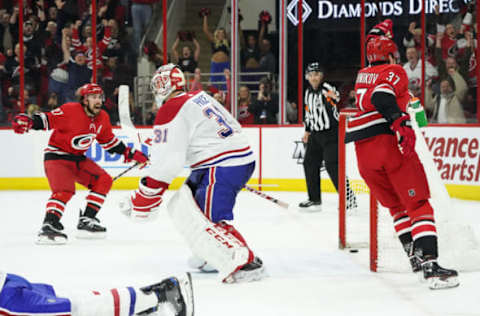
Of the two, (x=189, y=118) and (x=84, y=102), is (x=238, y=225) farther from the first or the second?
(x=189, y=118)

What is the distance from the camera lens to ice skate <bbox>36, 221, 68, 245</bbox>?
4.38 m

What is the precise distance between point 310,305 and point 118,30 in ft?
22.2

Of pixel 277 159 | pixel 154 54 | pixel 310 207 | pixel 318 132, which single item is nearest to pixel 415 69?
pixel 277 159

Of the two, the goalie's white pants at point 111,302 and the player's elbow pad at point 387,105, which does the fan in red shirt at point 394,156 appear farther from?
the goalie's white pants at point 111,302

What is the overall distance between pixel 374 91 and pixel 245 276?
106 centimetres

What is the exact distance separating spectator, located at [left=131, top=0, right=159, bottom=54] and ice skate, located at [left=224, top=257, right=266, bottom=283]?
6121 millimetres

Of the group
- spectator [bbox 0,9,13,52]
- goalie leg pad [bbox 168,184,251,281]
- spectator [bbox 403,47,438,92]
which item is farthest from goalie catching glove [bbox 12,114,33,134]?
spectator [bbox 403,47,438,92]

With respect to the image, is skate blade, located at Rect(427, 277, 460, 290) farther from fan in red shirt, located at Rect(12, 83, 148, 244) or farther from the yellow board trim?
the yellow board trim

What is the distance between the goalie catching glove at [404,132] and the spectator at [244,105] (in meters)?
5.31

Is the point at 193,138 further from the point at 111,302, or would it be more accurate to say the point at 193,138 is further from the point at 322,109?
the point at 322,109

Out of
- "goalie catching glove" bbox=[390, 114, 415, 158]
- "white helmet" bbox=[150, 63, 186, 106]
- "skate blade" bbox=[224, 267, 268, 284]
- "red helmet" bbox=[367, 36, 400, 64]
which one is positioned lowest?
"skate blade" bbox=[224, 267, 268, 284]

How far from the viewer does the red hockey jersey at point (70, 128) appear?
4.57 meters

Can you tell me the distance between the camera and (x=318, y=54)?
29.4ft

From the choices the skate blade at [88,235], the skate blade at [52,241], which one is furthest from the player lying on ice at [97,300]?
the skate blade at [88,235]
